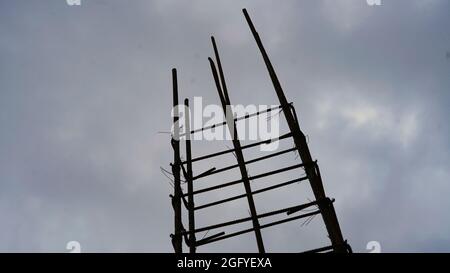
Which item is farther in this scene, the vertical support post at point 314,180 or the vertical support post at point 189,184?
the vertical support post at point 189,184

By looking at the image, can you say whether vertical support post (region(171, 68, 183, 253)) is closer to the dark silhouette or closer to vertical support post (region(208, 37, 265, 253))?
the dark silhouette

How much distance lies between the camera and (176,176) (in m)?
6.58

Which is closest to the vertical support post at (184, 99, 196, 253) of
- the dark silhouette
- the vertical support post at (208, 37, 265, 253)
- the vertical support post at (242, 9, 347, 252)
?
the dark silhouette

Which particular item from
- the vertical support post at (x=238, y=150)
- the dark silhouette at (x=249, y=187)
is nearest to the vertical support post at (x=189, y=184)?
the dark silhouette at (x=249, y=187)

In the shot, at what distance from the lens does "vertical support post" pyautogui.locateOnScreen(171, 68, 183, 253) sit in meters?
5.64

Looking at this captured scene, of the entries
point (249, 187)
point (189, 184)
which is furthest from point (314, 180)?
point (189, 184)

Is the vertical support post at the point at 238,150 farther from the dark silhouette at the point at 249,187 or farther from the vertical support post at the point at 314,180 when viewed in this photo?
the vertical support post at the point at 314,180

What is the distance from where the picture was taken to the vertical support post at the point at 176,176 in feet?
18.5

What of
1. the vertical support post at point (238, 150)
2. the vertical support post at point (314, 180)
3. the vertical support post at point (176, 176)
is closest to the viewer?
the vertical support post at point (314, 180)
